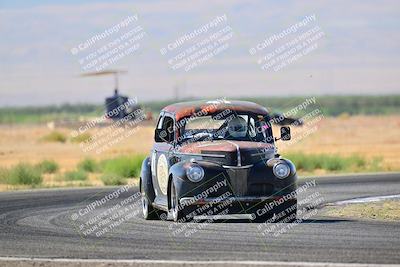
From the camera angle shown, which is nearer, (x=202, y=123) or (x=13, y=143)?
(x=202, y=123)

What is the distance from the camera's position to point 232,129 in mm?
18844

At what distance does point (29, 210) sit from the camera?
→ 73.0 ft

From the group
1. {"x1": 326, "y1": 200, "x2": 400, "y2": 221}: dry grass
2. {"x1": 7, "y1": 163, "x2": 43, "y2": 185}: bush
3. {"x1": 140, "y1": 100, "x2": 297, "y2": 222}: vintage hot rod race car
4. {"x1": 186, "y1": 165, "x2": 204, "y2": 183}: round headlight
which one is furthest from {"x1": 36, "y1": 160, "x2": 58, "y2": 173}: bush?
{"x1": 186, "y1": 165, "x2": 204, "y2": 183}: round headlight

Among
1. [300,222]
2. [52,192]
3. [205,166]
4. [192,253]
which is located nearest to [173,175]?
[205,166]

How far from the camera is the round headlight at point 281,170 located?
58.0ft

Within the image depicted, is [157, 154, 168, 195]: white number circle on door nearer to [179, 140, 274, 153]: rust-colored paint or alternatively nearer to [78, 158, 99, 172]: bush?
[179, 140, 274, 153]: rust-colored paint

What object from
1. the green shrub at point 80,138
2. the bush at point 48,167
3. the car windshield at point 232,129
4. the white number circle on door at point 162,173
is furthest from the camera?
the green shrub at point 80,138

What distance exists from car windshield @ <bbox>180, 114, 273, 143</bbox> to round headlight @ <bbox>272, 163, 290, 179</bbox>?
3.77ft

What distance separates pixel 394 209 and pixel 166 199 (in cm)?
480

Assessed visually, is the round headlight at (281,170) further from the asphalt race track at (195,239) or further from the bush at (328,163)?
the bush at (328,163)

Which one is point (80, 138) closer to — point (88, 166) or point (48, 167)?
point (88, 166)

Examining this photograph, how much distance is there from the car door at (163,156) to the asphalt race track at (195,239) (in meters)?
0.66

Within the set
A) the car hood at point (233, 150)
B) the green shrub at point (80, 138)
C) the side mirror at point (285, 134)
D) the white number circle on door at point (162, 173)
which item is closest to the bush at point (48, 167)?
the white number circle on door at point (162, 173)

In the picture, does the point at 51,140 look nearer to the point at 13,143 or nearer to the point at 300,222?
the point at 13,143
